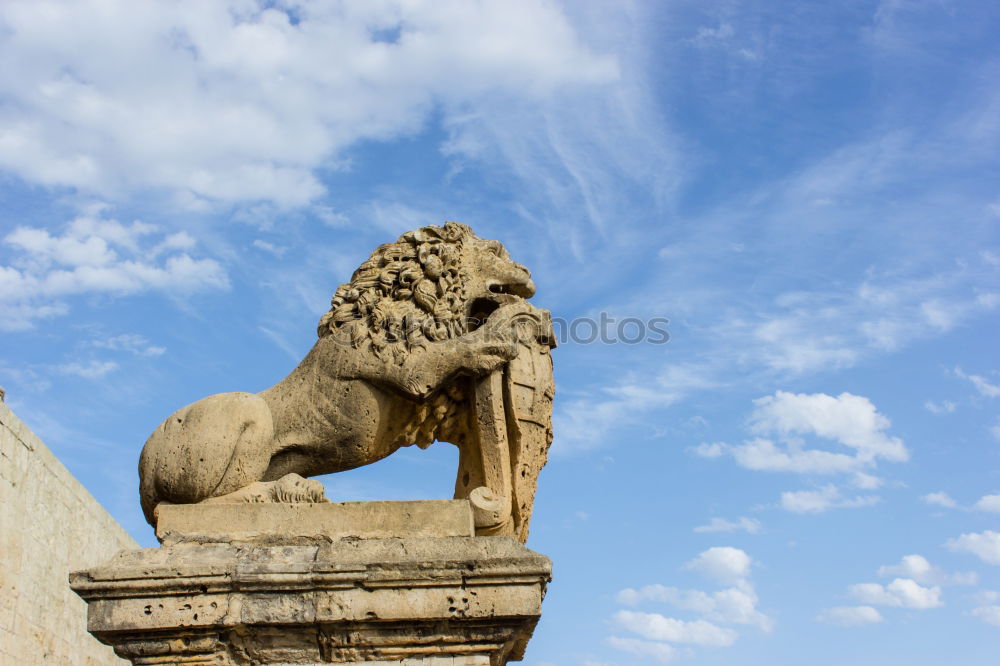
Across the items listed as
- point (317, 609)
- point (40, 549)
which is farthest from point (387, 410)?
point (40, 549)

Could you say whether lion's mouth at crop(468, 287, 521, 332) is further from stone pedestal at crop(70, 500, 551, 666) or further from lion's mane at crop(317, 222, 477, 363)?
stone pedestal at crop(70, 500, 551, 666)

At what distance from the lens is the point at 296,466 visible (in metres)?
5.46

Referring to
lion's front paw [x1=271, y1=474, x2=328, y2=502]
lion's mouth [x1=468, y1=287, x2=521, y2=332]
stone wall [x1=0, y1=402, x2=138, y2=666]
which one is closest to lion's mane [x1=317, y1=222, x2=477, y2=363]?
lion's mouth [x1=468, y1=287, x2=521, y2=332]

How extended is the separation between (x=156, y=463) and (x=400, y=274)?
153cm

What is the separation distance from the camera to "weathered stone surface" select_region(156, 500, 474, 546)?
16.1 ft

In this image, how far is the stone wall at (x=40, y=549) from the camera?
10062 mm

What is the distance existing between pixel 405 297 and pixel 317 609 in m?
1.75

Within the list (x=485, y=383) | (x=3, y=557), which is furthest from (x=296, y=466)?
(x=3, y=557)

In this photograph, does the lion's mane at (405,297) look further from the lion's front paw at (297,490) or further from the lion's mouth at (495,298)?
the lion's front paw at (297,490)

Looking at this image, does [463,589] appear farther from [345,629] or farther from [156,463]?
[156,463]

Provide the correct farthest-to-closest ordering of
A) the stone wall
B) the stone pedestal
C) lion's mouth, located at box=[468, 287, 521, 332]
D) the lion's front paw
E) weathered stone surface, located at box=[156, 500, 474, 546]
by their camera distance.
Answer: the stone wall
lion's mouth, located at box=[468, 287, 521, 332]
the lion's front paw
weathered stone surface, located at box=[156, 500, 474, 546]
the stone pedestal

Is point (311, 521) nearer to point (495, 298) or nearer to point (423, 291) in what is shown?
point (423, 291)

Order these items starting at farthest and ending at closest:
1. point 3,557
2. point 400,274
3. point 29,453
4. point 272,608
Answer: point 29,453 < point 3,557 < point 400,274 < point 272,608

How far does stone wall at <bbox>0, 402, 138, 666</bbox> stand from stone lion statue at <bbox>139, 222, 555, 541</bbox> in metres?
5.55
